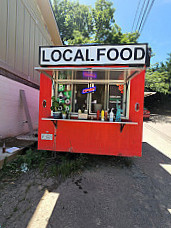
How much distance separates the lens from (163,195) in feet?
8.04

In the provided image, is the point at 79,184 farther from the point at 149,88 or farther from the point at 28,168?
the point at 149,88

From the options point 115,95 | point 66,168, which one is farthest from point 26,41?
A: point 66,168

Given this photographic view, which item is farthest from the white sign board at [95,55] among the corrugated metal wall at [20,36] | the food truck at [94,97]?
the corrugated metal wall at [20,36]

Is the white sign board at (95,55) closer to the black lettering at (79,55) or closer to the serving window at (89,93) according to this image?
the black lettering at (79,55)

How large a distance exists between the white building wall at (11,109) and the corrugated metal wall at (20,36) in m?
0.61

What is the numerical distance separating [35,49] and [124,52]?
599 centimetres

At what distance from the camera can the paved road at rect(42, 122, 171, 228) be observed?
182 cm

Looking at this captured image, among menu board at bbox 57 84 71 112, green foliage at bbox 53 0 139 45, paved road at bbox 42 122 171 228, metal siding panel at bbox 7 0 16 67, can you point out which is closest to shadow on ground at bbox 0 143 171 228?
paved road at bbox 42 122 171 228

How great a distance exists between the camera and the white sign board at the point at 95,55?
2.90 metres

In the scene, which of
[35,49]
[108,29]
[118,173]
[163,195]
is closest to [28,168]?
[118,173]

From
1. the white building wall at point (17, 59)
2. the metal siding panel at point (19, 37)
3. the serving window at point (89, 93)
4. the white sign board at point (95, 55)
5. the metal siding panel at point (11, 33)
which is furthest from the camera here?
the metal siding panel at point (19, 37)

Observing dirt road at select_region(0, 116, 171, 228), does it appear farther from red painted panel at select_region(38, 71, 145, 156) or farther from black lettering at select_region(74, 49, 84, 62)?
black lettering at select_region(74, 49, 84, 62)

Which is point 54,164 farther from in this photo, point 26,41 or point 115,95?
point 26,41

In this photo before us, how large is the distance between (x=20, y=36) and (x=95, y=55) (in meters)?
4.69
